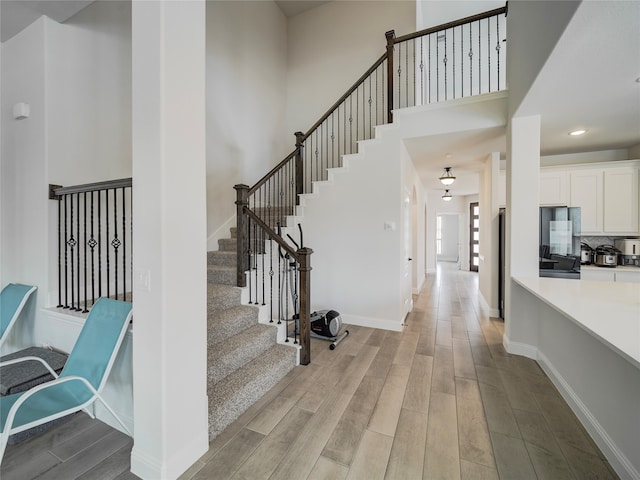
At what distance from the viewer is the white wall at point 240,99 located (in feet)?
14.2

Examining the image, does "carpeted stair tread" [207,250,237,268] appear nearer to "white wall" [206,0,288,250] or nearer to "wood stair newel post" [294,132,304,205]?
"white wall" [206,0,288,250]

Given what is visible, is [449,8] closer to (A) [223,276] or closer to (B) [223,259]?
(B) [223,259]

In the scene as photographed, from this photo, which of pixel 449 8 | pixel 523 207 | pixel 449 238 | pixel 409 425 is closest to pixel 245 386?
pixel 409 425

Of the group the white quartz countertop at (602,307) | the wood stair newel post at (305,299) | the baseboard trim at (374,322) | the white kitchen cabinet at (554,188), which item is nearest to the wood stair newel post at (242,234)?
the wood stair newel post at (305,299)

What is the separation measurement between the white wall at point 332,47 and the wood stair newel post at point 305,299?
4167mm

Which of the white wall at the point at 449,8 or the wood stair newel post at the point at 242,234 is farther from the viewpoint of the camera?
the white wall at the point at 449,8

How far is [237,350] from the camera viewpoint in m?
2.39

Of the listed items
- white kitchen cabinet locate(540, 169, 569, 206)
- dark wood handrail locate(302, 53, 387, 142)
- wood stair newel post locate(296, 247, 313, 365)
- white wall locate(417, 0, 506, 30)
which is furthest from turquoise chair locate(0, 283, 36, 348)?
white wall locate(417, 0, 506, 30)

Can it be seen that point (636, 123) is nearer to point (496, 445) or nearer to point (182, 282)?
point (496, 445)

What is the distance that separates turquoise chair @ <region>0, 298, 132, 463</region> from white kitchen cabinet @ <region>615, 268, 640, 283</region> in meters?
5.67

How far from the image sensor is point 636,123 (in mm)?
3166

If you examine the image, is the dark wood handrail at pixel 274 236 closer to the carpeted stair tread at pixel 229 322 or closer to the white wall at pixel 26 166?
the carpeted stair tread at pixel 229 322

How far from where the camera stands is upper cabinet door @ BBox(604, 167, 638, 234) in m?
A: 3.85

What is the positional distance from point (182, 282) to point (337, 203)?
10.1ft
